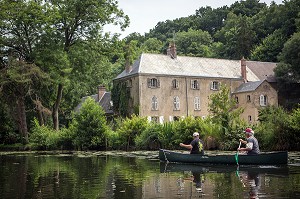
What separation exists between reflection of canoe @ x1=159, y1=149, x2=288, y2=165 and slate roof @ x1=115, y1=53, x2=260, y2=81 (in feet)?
107

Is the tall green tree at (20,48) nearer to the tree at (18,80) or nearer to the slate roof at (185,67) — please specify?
the tree at (18,80)

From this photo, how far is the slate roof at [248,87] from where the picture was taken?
186 ft

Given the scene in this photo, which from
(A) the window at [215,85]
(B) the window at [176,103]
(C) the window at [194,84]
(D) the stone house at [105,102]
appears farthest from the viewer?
(D) the stone house at [105,102]

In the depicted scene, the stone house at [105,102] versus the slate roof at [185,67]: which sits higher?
the slate roof at [185,67]

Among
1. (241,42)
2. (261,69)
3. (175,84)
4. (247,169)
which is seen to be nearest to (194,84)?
(175,84)

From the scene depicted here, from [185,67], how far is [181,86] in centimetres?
281

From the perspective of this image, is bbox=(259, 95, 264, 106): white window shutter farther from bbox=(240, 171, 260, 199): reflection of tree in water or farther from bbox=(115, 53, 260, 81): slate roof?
bbox=(240, 171, 260, 199): reflection of tree in water

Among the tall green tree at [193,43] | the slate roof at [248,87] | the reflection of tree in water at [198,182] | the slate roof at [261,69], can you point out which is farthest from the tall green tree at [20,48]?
the tall green tree at [193,43]

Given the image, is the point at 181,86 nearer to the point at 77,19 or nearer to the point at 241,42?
the point at 77,19

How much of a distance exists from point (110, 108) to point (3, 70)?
79.1 ft

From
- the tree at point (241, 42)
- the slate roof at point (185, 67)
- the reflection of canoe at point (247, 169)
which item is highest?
the tree at point (241, 42)

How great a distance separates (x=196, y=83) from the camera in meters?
57.5

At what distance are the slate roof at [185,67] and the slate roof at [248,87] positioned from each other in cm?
173

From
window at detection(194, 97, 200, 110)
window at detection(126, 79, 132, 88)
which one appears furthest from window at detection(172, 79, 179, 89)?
window at detection(126, 79, 132, 88)
